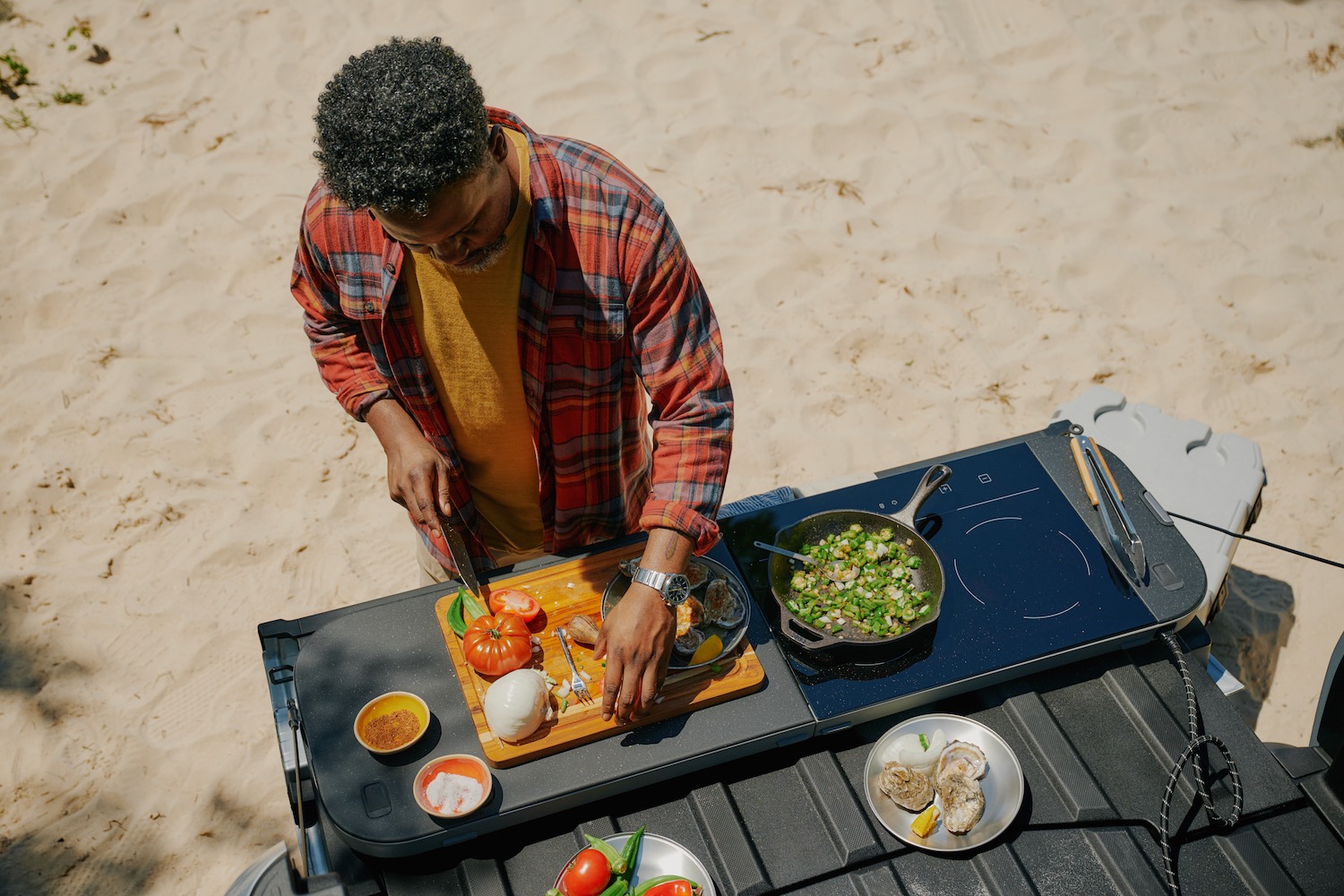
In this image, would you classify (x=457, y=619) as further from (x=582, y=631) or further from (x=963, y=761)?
(x=963, y=761)

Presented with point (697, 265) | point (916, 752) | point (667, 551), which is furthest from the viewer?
point (697, 265)

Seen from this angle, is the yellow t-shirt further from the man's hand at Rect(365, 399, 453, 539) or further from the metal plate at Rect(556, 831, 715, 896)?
the metal plate at Rect(556, 831, 715, 896)

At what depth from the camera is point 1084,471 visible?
2.43 m

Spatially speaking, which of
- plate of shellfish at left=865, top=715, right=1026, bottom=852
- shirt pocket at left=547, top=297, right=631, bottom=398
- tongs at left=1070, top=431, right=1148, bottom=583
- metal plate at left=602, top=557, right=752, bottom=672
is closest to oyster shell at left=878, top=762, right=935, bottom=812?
plate of shellfish at left=865, top=715, right=1026, bottom=852

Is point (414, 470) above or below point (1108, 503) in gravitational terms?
above

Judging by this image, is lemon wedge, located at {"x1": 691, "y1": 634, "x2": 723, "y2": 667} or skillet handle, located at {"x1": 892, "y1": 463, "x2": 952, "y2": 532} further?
skillet handle, located at {"x1": 892, "y1": 463, "x2": 952, "y2": 532}

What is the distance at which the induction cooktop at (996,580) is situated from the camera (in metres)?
2.06

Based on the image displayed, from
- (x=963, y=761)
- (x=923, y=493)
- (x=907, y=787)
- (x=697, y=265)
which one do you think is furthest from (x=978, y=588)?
(x=697, y=265)

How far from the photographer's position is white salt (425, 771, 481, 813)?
1.82m

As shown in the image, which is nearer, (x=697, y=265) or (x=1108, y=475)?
(x=1108, y=475)

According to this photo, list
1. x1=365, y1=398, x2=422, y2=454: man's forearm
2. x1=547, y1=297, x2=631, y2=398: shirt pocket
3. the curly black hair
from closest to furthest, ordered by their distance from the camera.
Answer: the curly black hair → x1=547, y1=297, x2=631, y2=398: shirt pocket → x1=365, y1=398, x2=422, y2=454: man's forearm

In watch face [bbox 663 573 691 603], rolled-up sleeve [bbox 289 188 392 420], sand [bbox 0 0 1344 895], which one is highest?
rolled-up sleeve [bbox 289 188 392 420]

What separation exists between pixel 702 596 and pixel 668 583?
0.28 meters

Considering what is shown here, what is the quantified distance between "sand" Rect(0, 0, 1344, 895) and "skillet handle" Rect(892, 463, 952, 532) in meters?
1.77
